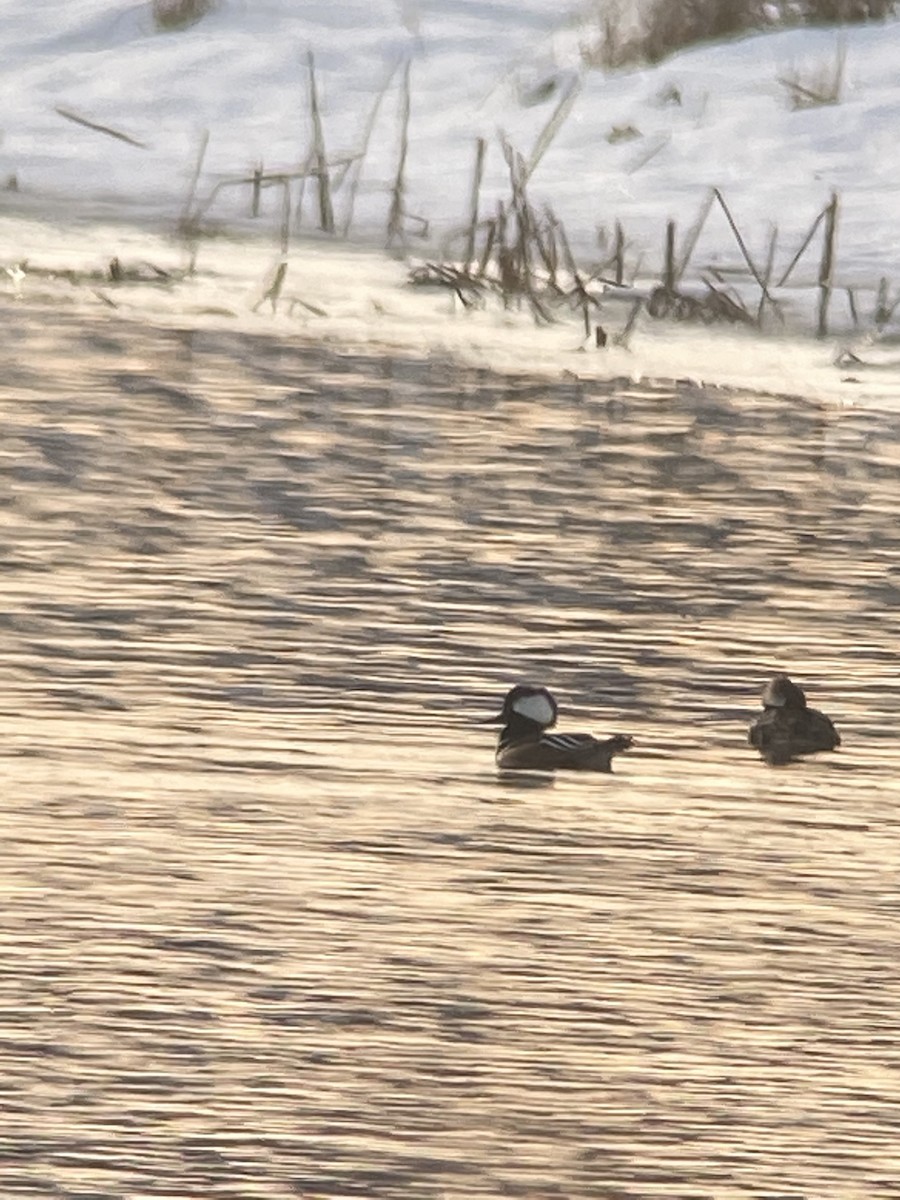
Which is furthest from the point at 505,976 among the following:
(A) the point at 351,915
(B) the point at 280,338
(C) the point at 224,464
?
(B) the point at 280,338

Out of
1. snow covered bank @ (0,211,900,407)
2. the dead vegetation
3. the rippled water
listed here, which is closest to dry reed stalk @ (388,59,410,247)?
snow covered bank @ (0,211,900,407)

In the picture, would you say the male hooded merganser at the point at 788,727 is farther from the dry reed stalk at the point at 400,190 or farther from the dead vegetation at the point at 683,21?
the dead vegetation at the point at 683,21

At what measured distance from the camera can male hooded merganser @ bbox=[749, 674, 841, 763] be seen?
4945 millimetres

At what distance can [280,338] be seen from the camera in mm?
9336

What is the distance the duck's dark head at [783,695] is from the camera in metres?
5.06

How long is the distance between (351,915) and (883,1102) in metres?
0.80

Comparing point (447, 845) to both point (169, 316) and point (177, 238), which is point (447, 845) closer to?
point (169, 316)

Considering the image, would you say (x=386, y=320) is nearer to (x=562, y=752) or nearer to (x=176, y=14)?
(x=176, y=14)

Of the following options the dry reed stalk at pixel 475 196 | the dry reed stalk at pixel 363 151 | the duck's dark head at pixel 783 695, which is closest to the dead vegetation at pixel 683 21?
the dry reed stalk at pixel 363 151

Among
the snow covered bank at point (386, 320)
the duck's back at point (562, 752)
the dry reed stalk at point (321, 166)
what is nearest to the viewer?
the duck's back at point (562, 752)

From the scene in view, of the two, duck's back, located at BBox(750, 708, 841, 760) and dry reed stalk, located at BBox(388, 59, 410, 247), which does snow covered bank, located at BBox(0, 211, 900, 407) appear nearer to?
dry reed stalk, located at BBox(388, 59, 410, 247)

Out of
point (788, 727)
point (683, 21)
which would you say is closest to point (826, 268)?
point (683, 21)

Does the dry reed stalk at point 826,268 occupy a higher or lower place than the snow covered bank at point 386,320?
higher

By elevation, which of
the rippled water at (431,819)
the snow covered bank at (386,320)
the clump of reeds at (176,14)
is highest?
the clump of reeds at (176,14)
